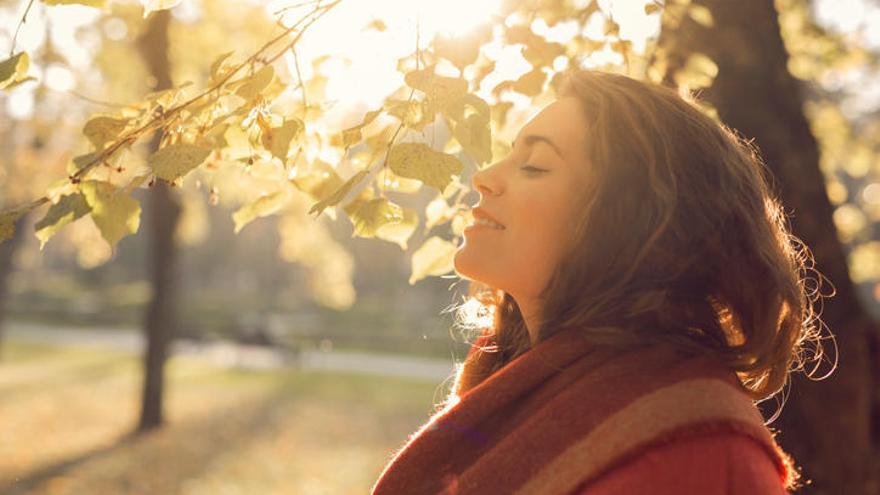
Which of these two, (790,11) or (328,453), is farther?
(328,453)

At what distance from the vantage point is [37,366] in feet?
54.4

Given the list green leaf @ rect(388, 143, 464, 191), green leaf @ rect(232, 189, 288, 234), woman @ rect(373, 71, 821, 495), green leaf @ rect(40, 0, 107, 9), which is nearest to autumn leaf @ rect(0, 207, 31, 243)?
green leaf @ rect(40, 0, 107, 9)

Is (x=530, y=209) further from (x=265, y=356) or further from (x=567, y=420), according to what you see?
(x=265, y=356)

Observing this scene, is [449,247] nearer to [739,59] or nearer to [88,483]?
[739,59]

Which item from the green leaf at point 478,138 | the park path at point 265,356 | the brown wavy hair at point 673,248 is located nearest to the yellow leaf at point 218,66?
the green leaf at point 478,138

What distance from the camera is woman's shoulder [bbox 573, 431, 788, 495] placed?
4.65 ft

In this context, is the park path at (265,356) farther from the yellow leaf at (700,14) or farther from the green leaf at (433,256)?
the green leaf at (433,256)

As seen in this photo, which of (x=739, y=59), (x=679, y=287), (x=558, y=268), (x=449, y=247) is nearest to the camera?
(x=679, y=287)

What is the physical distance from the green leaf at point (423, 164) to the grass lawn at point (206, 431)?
18.1 ft

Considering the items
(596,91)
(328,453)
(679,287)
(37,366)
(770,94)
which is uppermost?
(596,91)

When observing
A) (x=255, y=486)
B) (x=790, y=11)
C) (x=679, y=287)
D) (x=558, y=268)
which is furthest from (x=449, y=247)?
(x=255, y=486)

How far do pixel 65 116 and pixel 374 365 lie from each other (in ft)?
28.5

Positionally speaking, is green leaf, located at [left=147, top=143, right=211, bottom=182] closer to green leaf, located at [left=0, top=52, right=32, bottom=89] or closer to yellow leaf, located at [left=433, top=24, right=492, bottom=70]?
green leaf, located at [left=0, top=52, right=32, bottom=89]

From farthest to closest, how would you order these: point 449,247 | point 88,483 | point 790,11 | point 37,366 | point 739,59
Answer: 1. point 37,366
2. point 88,483
3. point 790,11
4. point 739,59
5. point 449,247
